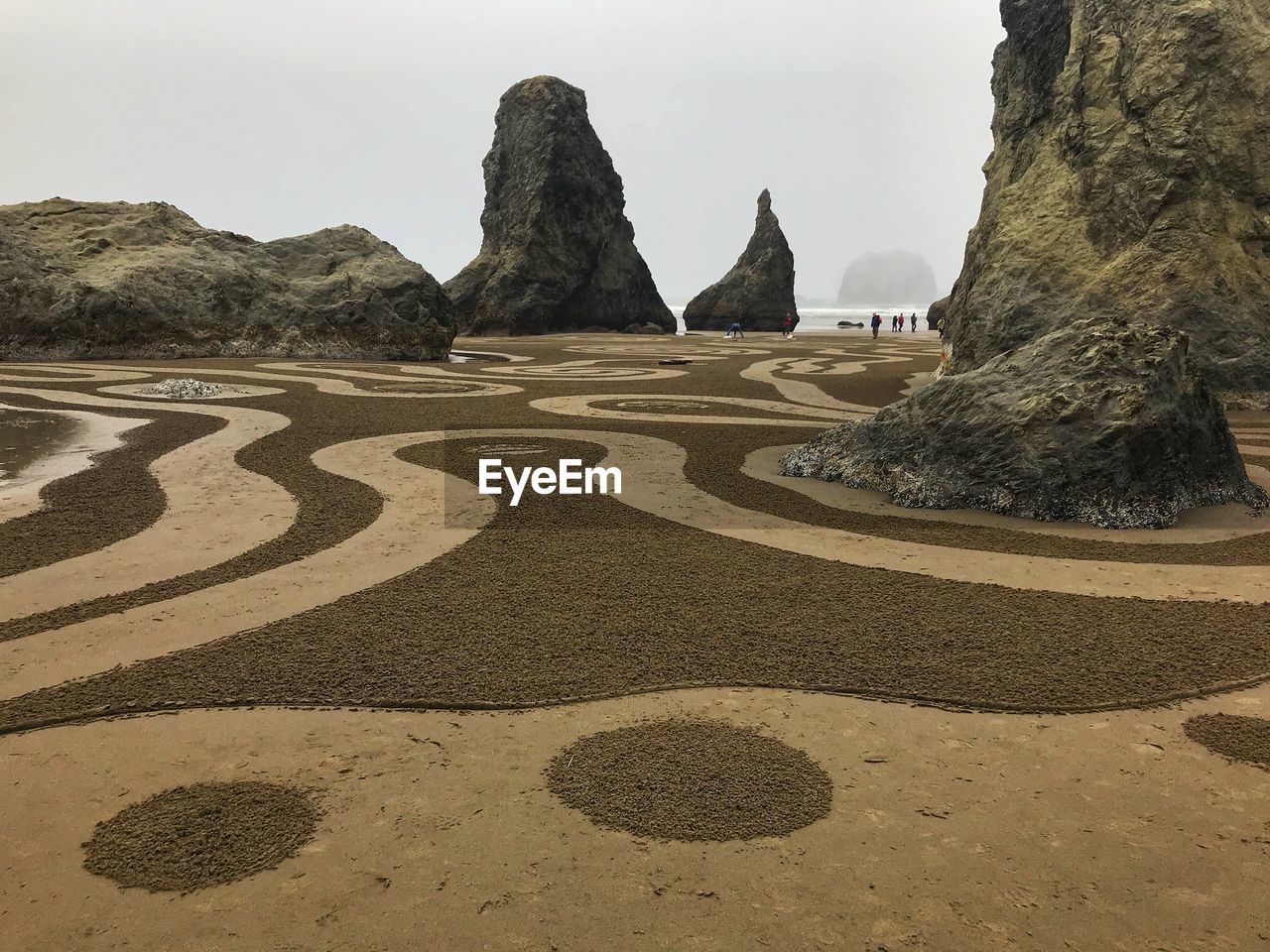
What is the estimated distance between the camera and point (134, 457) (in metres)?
9.79

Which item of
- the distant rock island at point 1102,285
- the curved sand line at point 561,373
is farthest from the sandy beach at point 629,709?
the curved sand line at point 561,373

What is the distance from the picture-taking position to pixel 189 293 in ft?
82.8

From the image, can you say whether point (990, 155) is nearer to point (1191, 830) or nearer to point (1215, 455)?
point (1215, 455)


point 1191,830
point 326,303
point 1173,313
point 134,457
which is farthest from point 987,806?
point 326,303

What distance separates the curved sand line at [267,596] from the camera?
462cm

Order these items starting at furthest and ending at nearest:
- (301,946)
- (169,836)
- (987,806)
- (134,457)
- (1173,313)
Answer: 1. (1173,313)
2. (134,457)
3. (987,806)
4. (169,836)
5. (301,946)

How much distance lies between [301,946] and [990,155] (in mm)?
21239

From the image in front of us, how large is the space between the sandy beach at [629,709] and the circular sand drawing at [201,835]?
0.12ft

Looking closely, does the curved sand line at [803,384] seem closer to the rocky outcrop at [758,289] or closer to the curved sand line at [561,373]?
the curved sand line at [561,373]

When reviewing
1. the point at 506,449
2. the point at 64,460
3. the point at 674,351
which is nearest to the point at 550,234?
the point at 674,351

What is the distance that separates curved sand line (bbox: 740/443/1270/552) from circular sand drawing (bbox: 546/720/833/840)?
4.57 metres

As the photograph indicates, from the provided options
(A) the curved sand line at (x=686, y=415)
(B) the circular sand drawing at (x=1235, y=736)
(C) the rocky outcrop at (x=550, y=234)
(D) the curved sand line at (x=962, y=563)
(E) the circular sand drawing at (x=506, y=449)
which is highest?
(C) the rocky outcrop at (x=550, y=234)

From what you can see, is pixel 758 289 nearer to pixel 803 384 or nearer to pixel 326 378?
pixel 803 384

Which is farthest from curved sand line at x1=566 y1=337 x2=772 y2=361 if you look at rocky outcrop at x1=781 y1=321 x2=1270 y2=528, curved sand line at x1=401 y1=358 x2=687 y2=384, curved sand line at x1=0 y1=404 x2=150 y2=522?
rocky outcrop at x1=781 y1=321 x2=1270 y2=528
